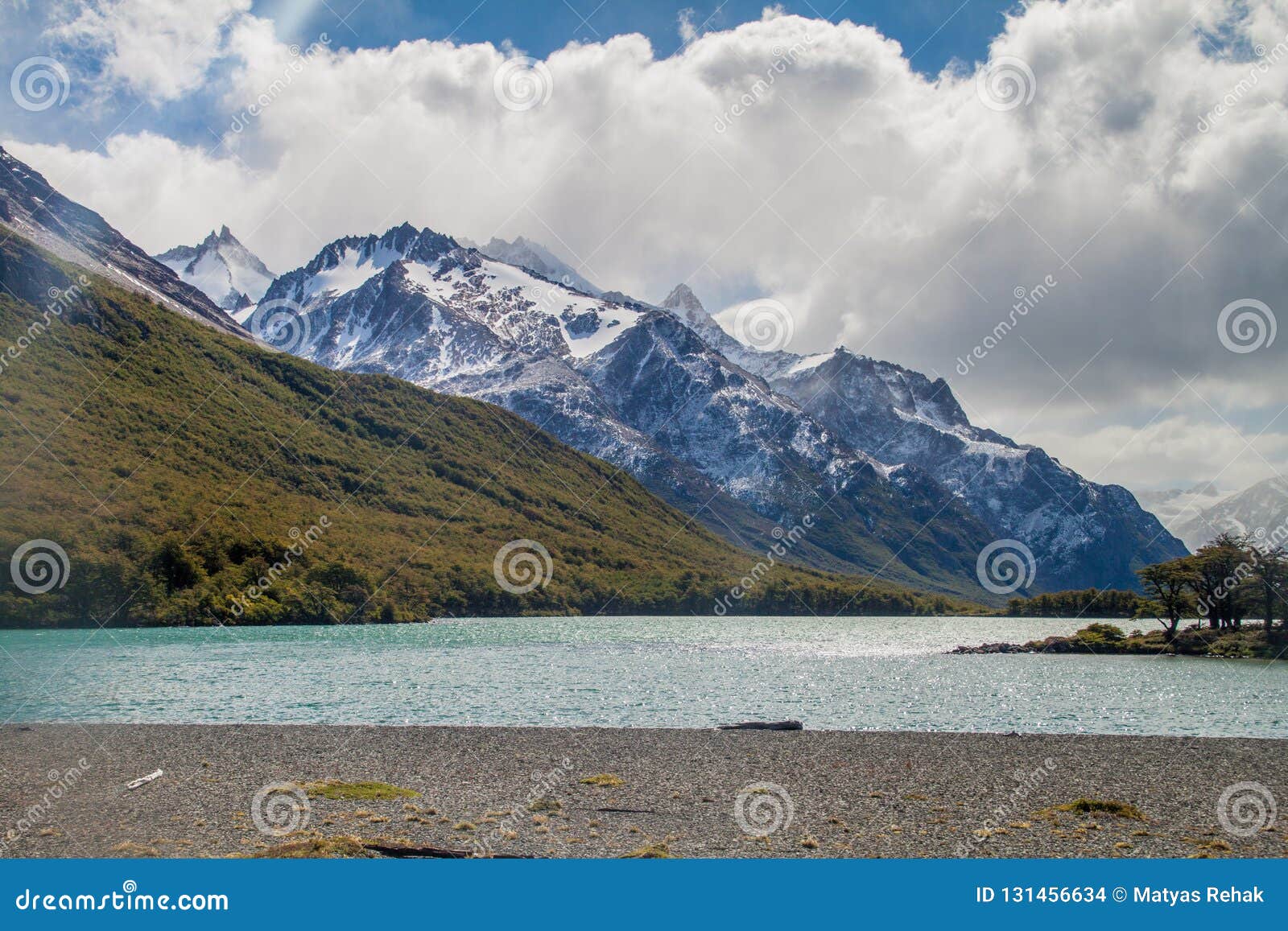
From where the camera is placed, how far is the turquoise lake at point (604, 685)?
5478cm

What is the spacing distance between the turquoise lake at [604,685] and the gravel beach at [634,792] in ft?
30.7

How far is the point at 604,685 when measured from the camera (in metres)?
74.7

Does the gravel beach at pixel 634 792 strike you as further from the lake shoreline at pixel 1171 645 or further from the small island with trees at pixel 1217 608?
the small island with trees at pixel 1217 608

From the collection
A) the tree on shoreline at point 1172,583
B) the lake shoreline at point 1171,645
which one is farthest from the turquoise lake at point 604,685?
the tree on shoreline at point 1172,583

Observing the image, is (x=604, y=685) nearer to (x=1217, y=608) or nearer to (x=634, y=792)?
(x=634, y=792)

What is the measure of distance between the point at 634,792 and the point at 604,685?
4474 cm

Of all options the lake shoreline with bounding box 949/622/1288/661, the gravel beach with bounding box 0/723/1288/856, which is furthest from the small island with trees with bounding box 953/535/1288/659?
the gravel beach with bounding box 0/723/1288/856

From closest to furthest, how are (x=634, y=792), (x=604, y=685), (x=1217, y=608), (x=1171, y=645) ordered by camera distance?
(x=634, y=792) → (x=604, y=685) → (x=1171, y=645) → (x=1217, y=608)

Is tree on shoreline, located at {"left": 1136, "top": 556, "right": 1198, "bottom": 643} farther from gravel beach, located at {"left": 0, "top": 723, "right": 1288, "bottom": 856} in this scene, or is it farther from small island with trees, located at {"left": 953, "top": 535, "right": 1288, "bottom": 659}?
gravel beach, located at {"left": 0, "top": 723, "right": 1288, "bottom": 856}

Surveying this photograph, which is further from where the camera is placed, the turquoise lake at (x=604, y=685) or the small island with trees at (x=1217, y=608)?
the small island with trees at (x=1217, y=608)

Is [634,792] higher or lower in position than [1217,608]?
lower

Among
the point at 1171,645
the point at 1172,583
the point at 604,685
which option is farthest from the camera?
the point at 1172,583

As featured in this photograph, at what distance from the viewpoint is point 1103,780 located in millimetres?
33594

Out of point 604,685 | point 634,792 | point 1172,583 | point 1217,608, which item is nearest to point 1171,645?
point 1172,583
